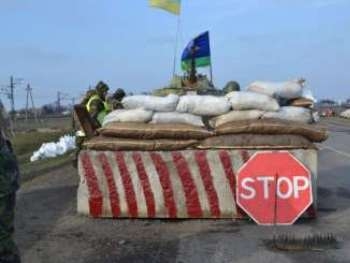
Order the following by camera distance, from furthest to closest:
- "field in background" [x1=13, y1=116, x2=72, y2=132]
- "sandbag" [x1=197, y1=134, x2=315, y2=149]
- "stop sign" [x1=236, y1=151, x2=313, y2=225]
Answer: "field in background" [x1=13, y1=116, x2=72, y2=132] < "sandbag" [x1=197, y1=134, x2=315, y2=149] < "stop sign" [x1=236, y1=151, x2=313, y2=225]

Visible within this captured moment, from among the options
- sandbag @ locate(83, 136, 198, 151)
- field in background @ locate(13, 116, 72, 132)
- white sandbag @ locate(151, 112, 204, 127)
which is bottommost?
field in background @ locate(13, 116, 72, 132)

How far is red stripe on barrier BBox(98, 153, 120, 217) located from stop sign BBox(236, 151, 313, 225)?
4.89ft

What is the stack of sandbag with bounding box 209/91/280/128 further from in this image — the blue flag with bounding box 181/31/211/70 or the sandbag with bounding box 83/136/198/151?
the blue flag with bounding box 181/31/211/70

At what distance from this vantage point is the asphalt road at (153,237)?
6859 millimetres

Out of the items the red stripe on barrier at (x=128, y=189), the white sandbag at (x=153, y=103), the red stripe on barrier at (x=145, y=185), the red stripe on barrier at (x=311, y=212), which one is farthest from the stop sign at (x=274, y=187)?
the white sandbag at (x=153, y=103)

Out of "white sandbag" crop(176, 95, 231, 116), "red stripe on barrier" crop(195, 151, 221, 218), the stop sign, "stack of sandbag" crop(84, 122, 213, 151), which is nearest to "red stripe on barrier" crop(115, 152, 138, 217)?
"stack of sandbag" crop(84, 122, 213, 151)

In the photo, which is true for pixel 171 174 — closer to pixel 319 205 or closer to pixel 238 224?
pixel 238 224

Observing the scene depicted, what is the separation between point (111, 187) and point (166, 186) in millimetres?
681

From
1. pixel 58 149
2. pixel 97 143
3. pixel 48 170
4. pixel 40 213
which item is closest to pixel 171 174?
pixel 97 143

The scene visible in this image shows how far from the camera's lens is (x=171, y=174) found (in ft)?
28.9

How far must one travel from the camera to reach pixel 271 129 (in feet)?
28.9

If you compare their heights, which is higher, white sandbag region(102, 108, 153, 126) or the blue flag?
the blue flag

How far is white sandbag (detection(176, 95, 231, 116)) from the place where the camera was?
30.6 ft

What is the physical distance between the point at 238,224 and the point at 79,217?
198 centimetres
